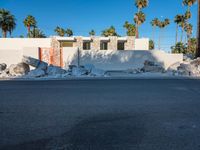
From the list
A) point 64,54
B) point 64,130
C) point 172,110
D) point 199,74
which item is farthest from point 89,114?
point 64,54

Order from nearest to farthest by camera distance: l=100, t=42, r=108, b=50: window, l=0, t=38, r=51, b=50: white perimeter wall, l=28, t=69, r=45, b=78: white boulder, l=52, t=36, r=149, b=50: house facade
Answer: l=28, t=69, r=45, b=78: white boulder
l=52, t=36, r=149, b=50: house facade
l=0, t=38, r=51, b=50: white perimeter wall
l=100, t=42, r=108, b=50: window

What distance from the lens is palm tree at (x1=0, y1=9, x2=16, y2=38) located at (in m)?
51.8

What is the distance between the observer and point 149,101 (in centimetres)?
834


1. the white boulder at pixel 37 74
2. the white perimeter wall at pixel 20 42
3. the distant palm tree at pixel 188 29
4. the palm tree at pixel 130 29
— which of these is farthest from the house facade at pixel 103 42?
the distant palm tree at pixel 188 29

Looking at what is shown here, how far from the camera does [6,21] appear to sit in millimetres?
52094

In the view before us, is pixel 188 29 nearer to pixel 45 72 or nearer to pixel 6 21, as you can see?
pixel 6 21

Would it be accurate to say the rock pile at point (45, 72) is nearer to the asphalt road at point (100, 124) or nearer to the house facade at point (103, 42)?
the asphalt road at point (100, 124)

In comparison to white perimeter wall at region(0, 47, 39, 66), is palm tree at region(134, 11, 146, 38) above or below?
above

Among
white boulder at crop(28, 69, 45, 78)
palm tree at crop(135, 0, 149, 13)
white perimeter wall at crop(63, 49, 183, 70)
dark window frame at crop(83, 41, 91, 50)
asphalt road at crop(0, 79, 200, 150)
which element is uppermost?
palm tree at crop(135, 0, 149, 13)

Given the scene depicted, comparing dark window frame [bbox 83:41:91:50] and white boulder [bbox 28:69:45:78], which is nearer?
white boulder [bbox 28:69:45:78]

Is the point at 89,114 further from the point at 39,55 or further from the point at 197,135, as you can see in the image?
the point at 39,55

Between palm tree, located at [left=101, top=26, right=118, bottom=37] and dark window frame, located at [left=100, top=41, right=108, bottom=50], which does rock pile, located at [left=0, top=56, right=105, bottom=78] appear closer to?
dark window frame, located at [left=100, top=41, right=108, bottom=50]

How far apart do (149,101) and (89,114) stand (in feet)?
8.97

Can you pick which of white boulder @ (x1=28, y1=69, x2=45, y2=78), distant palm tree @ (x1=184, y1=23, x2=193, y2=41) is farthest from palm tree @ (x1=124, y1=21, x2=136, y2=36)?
white boulder @ (x1=28, y1=69, x2=45, y2=78)
